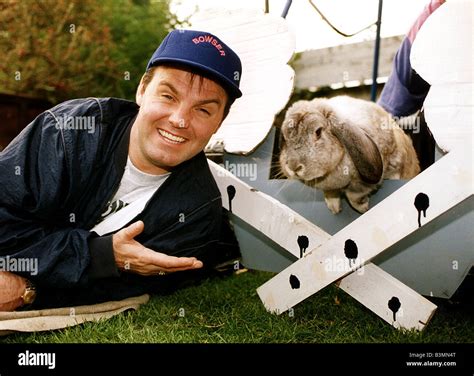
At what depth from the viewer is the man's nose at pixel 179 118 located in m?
1.12

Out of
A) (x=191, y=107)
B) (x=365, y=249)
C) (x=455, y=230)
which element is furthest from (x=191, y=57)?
(x=455, y=230)

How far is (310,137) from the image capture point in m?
1.16

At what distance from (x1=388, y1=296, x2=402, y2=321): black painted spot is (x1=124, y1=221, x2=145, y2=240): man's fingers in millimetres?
570

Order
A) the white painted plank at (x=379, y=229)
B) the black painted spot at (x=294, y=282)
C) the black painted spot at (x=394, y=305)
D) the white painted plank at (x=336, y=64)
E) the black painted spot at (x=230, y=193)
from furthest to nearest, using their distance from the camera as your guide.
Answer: the white painted plank at (x=336, y=64) → the black painted spot at (x=230, y=193) → the black painted spot at (x=294, y=282) → the black painted spot at (x=394, y=305) → the white painted plank at (x=379, y=229)

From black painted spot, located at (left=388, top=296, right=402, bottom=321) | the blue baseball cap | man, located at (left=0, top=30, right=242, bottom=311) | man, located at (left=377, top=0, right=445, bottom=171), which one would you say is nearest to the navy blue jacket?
man, located at (left=0, top=30, right=242, bottom=311)

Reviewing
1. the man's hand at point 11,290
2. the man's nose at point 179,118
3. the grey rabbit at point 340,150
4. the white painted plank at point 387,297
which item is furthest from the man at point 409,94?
the man's hand at point 11,290

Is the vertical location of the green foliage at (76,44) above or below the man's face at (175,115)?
above

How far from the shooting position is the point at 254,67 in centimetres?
131

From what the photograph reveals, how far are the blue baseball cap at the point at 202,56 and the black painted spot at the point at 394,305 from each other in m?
0.59

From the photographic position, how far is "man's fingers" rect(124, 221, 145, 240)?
1.12m

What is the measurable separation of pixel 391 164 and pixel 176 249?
57cm

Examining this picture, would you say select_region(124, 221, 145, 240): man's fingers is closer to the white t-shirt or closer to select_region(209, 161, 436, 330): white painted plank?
the white t-shirt

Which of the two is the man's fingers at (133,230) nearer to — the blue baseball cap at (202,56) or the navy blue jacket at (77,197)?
the navy blue jacket at (77,197)
